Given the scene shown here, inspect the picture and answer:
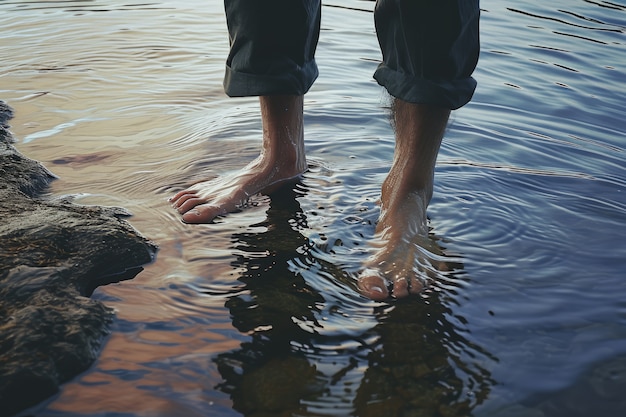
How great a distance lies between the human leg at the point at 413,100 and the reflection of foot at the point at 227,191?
1.42 ft

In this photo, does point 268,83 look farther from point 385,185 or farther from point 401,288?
point 401,288

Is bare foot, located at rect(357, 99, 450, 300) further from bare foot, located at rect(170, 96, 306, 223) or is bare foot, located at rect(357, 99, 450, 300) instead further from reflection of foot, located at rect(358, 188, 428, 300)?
bare foot, located at rect(170, 96, 306, 223)

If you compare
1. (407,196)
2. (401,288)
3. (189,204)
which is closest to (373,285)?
(401,288)

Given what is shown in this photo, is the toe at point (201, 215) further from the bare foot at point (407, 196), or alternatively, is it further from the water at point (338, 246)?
the bare foot at point (407, 196)

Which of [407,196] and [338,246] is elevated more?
[407,196]

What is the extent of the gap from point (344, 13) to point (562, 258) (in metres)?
3.78

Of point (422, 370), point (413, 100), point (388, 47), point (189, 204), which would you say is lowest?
point (422, 370)

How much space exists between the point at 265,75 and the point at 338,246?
645 millimetres

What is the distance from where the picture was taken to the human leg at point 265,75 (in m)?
2.18

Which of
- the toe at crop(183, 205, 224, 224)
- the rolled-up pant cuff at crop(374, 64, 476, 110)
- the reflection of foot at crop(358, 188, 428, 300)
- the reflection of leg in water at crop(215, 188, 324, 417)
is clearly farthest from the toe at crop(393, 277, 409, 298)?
the toe at crop(183, 205, 224, 224)

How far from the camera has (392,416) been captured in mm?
1332

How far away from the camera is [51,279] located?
1608 mm

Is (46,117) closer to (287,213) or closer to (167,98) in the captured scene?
(167,98)

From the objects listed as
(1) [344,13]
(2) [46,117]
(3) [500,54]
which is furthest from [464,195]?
(1) [344,13]
